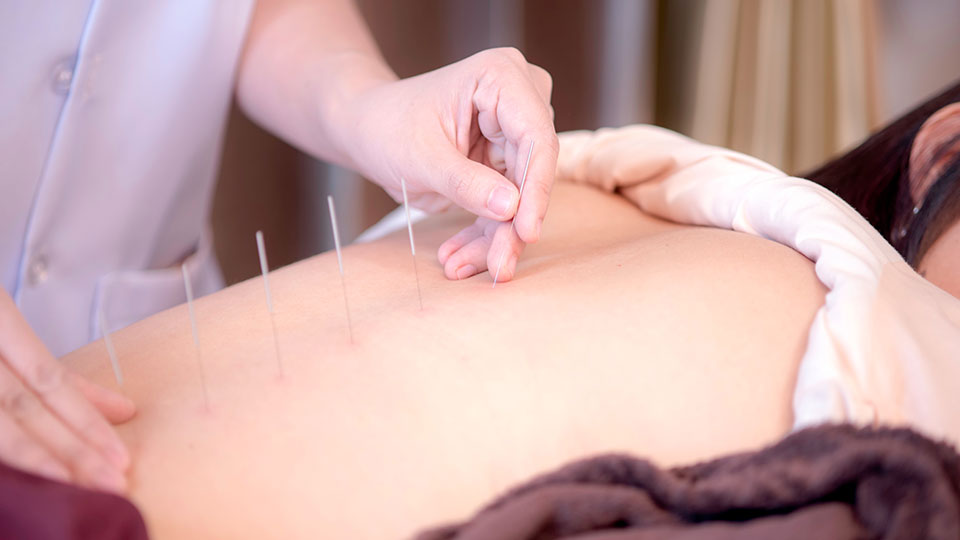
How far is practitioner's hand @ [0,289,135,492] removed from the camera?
602 mm

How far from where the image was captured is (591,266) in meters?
0.91

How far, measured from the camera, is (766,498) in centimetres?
58

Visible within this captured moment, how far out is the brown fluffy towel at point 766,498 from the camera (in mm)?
555

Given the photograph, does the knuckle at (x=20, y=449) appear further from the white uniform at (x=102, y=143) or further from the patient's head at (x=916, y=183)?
the patient's head at (x=916, y=183)

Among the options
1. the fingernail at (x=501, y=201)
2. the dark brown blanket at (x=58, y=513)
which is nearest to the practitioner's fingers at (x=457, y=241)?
the fingernail at (x=501, y=201)

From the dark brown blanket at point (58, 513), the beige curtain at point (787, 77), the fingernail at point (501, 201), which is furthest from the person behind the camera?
the beige curtain at point (787, 77)

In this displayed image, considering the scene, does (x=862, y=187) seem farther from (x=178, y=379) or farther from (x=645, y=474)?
(x=178, y=379)

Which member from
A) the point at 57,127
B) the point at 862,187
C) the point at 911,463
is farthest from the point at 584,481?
the point at 57,127

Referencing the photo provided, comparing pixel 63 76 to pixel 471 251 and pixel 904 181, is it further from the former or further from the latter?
pixel 904 181

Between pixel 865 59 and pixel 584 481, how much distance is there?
6.54ft

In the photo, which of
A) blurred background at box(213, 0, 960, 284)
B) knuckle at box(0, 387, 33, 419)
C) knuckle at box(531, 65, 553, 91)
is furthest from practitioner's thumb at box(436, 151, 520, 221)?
blurred background at box(213, 0, 960, 284)

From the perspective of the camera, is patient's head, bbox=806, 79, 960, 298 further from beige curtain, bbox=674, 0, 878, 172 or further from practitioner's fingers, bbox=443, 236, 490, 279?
beige curtain, bbox=674, 0, 878, 172

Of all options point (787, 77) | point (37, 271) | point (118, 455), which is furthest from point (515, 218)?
point (787, 77)

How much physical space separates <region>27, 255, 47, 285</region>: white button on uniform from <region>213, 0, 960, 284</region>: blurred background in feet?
3.51
